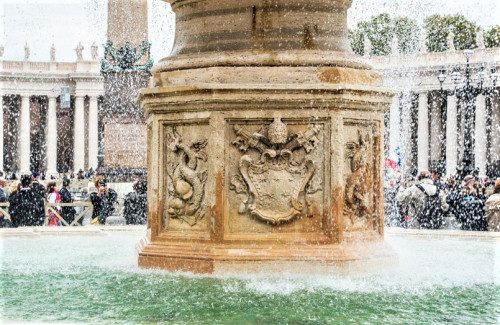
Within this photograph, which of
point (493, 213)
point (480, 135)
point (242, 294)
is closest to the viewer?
point (242, 294)

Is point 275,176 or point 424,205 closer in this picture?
point 275,176

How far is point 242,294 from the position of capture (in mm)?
7363

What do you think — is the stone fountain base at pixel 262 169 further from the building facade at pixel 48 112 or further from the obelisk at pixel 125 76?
the building facade at pixel 48 112

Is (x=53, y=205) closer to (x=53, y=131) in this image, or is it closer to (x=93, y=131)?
(x=93, y=131)

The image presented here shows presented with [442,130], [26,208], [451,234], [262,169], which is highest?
[442,130]

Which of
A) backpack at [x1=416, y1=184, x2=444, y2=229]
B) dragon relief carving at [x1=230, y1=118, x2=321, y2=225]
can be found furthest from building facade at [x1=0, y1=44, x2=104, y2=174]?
dragon relief carving at [x1=230, y1=118, x2=321, y2=225]

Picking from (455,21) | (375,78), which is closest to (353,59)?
(375,78)

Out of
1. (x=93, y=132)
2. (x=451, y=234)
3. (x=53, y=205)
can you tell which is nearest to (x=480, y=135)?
(x=93, y=132)

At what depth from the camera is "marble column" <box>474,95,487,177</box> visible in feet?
229

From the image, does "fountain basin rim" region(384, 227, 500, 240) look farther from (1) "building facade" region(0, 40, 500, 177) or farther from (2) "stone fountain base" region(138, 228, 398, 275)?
(1) "building facade" region(0, 40, 500, 177)

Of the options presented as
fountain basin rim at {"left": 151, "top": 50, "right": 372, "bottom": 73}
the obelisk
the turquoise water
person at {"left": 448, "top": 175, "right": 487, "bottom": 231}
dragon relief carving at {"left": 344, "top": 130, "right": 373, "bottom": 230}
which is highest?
the obelisk

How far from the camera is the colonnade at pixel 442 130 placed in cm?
7044

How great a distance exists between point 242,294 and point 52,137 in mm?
87863

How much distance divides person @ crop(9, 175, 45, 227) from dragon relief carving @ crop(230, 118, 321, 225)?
27.3ft
